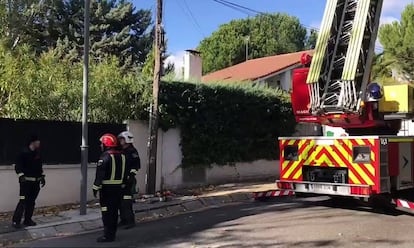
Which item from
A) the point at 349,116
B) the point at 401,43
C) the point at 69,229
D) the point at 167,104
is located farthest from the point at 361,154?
the point at 401,43

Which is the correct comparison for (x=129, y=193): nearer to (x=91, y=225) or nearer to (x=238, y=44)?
(x=91, y=225)

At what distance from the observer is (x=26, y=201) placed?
9.82 metres

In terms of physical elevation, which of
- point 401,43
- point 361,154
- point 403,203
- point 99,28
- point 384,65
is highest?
point 99,28

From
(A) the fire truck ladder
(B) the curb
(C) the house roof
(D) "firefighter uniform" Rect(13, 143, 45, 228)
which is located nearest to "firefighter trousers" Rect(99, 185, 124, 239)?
(B) the curb

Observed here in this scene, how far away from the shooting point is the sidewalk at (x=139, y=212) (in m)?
9.55

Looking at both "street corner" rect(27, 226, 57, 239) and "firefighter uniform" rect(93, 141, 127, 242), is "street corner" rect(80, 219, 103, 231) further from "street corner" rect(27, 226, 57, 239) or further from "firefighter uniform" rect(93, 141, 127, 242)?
"firefighter uniform" rect(93, 141, 127, 242)

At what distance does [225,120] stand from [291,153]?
16.4 feet

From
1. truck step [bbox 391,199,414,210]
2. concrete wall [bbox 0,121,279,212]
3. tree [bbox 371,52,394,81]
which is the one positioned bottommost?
truck step [bbox 391,199,414,210]

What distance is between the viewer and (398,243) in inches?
333

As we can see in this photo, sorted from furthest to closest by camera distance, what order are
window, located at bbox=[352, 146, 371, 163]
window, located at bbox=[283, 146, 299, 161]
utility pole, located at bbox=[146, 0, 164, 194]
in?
utility pole, located at bbox=[146, 0, 164, 194]
window, located at bbox=[283, 146, 299, 161]
window, located at bbox=[352, 146, 371, 163]

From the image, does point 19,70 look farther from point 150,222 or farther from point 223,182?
point 223,182

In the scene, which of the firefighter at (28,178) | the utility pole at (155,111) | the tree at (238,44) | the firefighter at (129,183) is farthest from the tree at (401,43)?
the firefighter at (28,178)

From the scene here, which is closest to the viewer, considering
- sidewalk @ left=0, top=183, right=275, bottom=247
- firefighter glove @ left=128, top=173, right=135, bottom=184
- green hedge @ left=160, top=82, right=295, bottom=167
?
firefighter glove @ left=128, top=173, right=135, bottom=184

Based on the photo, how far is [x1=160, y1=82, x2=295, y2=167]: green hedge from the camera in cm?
1532
